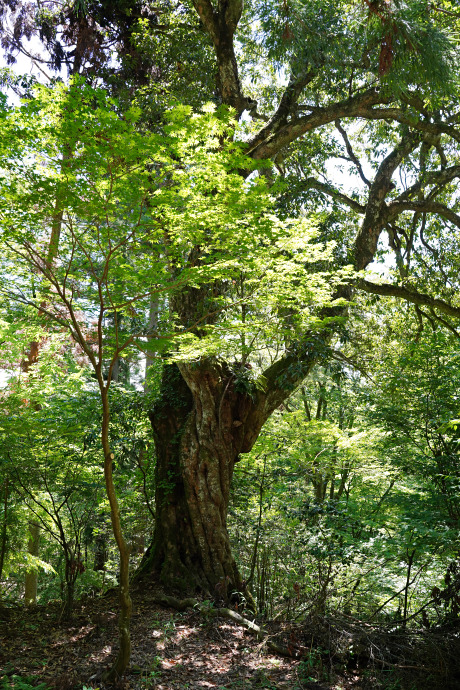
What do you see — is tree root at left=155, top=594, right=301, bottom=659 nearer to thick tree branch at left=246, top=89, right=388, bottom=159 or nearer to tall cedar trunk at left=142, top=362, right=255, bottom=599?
tall cedar trunk at left=142, top=362, right=255, bottom=599

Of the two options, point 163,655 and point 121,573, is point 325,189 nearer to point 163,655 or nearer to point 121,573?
point 121,573

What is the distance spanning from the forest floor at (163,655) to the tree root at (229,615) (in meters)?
0.05

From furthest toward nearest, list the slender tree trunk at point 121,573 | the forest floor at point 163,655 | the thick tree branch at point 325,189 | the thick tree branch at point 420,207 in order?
the thick tree branch at point 420,207 → the thick tree branch at point 325,189 → the forest floor at point 163,655 → the slender tree trunk at point 121,573

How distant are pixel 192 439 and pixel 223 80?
16.9 ft

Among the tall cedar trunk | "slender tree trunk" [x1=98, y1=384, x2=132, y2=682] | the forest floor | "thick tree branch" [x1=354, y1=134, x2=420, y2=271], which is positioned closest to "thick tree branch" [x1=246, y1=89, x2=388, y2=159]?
"thick tree branch" [x1=354, y1=134, x2=420, y2=271]

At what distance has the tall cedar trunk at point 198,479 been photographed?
5.60 m

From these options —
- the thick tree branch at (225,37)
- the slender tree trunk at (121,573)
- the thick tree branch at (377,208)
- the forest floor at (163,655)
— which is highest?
the thick tree branch at (225,37)

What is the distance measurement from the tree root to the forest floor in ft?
0.18

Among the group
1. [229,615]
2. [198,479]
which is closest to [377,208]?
[198,479]

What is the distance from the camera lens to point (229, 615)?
16.0 feet

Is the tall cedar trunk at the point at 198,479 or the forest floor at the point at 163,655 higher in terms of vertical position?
the tall cedar trunk at the point at 198,479

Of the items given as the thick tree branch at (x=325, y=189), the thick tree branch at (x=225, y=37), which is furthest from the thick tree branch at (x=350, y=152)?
the thick tree branch at (x=225, y=37)

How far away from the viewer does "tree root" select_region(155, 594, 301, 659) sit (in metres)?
4.26

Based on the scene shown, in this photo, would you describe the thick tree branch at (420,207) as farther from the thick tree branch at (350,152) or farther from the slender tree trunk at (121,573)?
the slender tree trunk at (121,573)
